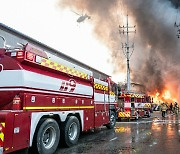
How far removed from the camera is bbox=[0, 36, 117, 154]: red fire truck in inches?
213

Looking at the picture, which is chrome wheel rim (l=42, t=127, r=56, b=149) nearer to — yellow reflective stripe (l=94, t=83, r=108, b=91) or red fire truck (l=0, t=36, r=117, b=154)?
red fire truck (l=0, t=36, r=117, b=154)

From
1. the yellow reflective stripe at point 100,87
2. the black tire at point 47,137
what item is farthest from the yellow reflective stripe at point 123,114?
the black tire at point 47,137

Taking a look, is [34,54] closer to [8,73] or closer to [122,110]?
[8,73]

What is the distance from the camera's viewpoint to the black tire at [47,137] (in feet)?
20.0

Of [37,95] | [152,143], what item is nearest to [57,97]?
[37,95]

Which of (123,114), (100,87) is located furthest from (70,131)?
(123,114)

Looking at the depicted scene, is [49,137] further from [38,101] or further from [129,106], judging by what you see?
[129,106]

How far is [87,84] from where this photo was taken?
9.45 m

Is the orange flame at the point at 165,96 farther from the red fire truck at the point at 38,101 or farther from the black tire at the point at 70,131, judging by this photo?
the black tire at the point at 70,131

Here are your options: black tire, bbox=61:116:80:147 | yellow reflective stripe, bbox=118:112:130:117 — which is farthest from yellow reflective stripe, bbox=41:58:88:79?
yellow reflective stripe, bbox=118:112:130:117

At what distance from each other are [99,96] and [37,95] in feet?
16.5

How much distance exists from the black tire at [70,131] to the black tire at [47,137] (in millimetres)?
504

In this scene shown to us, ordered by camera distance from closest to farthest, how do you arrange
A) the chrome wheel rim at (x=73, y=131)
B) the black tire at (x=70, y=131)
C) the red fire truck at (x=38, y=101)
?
the red fire truck at (x=38, y=101) → the black tire at (x=70, y=131) → the chrome wheel rim at (x=73, y=131)

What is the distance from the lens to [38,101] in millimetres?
6195
